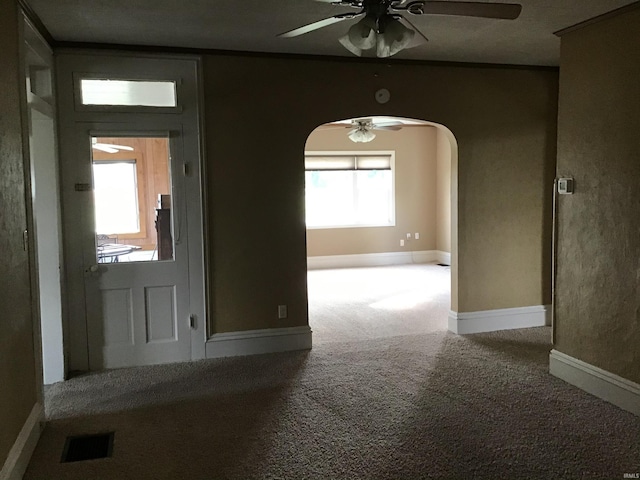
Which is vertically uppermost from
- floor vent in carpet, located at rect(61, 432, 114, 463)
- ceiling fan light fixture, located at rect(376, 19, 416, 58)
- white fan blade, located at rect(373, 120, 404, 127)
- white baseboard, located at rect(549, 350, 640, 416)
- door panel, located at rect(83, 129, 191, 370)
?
white fan blade, located at rect(373, 120, 404, 127)

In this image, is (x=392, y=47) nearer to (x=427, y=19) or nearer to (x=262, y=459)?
(x=427, y=19)

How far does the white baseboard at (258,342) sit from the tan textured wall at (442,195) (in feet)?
18.5

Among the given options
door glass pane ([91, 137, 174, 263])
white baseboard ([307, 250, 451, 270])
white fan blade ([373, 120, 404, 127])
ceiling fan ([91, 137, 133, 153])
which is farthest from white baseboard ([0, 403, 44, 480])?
white baseboard ([307, 250, 451, 270])

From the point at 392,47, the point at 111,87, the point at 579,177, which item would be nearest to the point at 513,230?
the point at 579,177

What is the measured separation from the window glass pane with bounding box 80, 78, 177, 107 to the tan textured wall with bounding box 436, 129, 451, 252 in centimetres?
641

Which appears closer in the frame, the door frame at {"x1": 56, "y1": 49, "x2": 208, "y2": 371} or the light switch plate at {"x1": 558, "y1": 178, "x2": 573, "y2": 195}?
the light switch plate at {"x1": 558, "y1": 178, "x2": 573, "y2": 195}

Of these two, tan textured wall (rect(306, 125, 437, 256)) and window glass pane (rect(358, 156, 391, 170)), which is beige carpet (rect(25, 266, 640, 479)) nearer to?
tan textured wall (rect(306, 125, 437, 256))

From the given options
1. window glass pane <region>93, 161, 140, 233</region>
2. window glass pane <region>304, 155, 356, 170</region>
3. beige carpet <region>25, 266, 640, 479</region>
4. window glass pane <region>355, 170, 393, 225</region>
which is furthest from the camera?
window glass pane <region>355, 170, 393, 225</region>

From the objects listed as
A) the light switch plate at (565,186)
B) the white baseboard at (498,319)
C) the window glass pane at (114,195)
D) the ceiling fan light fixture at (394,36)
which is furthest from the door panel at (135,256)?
the light switch plate at (565,186)

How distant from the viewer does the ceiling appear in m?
3.29

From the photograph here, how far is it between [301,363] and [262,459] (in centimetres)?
153

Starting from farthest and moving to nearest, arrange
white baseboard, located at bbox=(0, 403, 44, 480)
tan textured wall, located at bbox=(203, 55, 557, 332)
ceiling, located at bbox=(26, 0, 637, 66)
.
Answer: tan textured wall, located at bbox=(203, 55, 557, 332)
ceiling, located at bbox=(26, 0, 637, 66)
white baseboard, located at bbox=(0, 403, 44, 480)

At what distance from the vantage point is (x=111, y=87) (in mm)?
4191

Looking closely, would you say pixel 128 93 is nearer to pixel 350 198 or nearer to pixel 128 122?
pixel 128 122
